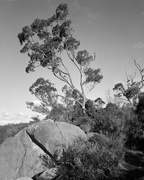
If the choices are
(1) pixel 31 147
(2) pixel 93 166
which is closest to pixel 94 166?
(2) pixel 93 166

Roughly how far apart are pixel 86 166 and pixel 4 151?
4.64 m

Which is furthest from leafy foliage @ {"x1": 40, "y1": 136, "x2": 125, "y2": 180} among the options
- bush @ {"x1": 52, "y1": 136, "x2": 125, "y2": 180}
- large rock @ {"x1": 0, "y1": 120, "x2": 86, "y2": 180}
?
large rock @ {"x1": 0, "y1": 120, "x2": 86, "y2": 180}

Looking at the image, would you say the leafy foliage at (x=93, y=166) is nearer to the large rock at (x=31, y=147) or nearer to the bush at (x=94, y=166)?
the bush at (x=94, y=166)

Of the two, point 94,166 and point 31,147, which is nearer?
point 94,166

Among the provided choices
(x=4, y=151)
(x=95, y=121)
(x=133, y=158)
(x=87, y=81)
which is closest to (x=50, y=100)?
(x=87, y=81)

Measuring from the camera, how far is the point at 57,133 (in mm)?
7199

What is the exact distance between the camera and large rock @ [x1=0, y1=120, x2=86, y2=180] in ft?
21.8

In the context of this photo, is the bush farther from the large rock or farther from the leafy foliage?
the large rock

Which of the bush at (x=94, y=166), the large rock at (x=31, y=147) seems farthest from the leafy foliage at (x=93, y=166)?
the large rock at (x=31, y=147)

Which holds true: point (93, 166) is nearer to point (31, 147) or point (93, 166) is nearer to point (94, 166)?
point (94, 166)

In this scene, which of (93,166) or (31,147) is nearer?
(93,166)

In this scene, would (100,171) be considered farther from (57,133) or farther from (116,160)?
(57,133)

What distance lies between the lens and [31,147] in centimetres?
709

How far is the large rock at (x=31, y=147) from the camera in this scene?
6654 mm
